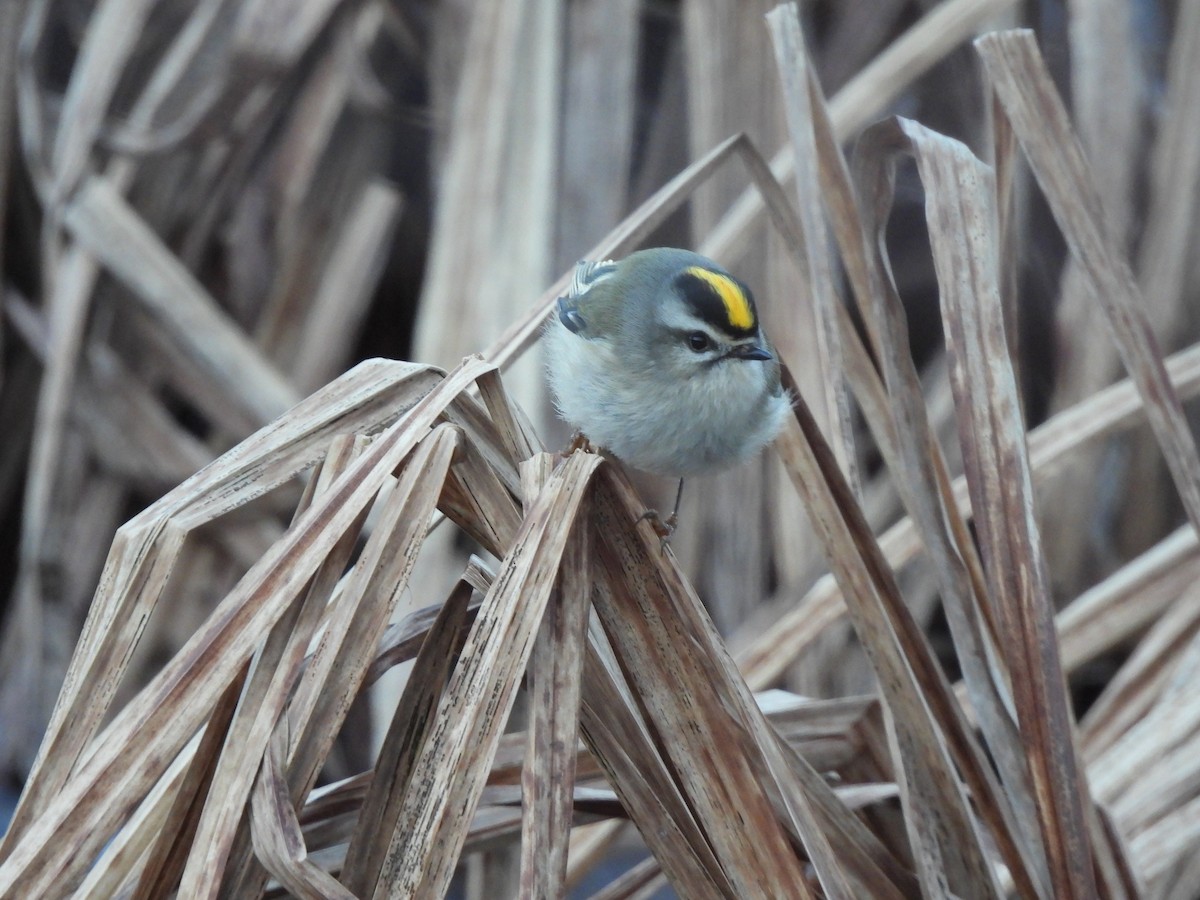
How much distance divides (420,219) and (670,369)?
1.89 m

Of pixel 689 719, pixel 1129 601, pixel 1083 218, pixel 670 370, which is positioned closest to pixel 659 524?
pixel 670 370

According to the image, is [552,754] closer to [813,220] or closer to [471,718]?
[471,718]

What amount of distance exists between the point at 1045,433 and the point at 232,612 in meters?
1.53

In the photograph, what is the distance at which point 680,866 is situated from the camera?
126 centimetres

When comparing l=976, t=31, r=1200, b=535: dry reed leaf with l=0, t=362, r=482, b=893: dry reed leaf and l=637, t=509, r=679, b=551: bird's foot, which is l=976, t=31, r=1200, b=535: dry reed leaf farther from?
l=0, t=362, r=482, b=893: dry reed leaf

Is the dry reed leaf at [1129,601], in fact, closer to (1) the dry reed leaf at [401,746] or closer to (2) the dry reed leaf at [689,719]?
(2) the dry reed leaf at [689,719]

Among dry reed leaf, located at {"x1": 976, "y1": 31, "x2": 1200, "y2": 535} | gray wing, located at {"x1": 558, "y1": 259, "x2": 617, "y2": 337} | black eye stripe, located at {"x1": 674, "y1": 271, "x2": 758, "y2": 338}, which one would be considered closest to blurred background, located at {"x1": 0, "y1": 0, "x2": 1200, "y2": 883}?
gray wing, located at {"x1": 558, "y1": 259, "x2": 617, "y2": 337}

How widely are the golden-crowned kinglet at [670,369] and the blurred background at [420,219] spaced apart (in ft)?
2.10

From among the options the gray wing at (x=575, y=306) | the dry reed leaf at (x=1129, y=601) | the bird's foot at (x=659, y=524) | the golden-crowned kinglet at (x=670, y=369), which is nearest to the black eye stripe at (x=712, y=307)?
the golden-crowned kinglet at (x=670, y=369)

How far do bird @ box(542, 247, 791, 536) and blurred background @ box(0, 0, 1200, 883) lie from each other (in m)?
0.63

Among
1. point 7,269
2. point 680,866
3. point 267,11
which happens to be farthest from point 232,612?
point 7,269

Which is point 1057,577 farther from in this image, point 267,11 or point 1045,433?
point 267,11

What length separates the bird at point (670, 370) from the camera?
5.90 feet

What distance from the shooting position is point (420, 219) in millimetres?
3586
